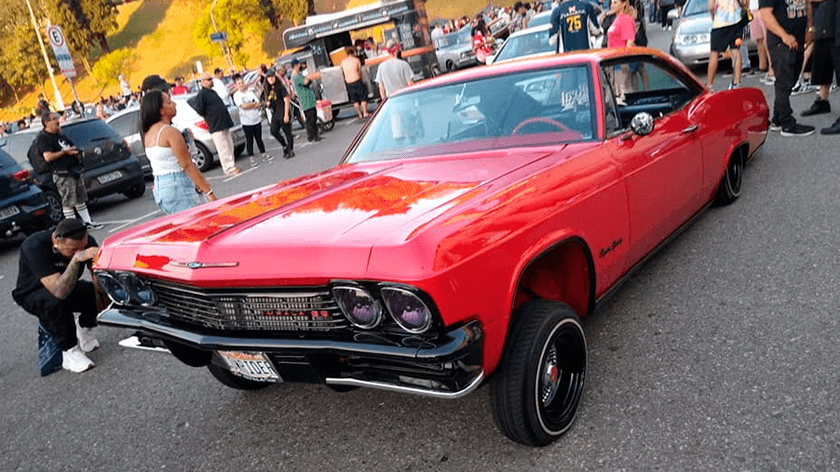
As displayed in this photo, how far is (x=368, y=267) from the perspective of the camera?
2.11 m

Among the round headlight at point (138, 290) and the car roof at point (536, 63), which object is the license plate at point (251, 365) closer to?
the round headlight at point (138, 290)

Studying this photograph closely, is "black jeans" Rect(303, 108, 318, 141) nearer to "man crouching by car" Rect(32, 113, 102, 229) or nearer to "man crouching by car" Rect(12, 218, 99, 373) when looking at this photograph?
"man crouching by car" Rect(32, 113, 102, 229)

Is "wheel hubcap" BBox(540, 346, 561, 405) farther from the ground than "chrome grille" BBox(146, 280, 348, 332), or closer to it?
closer to it

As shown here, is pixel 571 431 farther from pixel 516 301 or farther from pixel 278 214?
pixel 278 214

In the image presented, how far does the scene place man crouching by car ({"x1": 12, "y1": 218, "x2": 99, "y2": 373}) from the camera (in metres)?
4.18

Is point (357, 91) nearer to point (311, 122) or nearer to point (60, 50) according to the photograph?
point (311, 122)

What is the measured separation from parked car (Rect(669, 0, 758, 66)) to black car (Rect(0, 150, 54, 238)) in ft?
33.6

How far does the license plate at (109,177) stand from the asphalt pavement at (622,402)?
6.45 m

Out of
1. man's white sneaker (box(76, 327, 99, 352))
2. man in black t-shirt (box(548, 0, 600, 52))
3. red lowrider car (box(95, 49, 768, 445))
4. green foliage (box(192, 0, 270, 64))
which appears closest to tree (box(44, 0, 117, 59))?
green foliage (box(192, 0, 270, 64))

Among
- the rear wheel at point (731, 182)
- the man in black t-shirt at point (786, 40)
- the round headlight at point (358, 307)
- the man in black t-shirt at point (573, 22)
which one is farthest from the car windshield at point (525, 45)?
the round headlight at point (358, 307)

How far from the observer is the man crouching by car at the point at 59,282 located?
13.7 ft

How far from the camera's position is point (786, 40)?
20.6 ft

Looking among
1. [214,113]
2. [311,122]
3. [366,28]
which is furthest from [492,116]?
[366,28]

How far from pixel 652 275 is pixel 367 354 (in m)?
2.50
